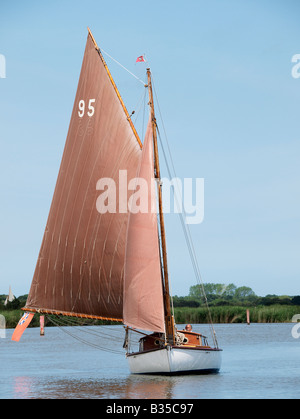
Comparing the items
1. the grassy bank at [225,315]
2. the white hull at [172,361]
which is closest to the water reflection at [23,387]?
the white hull at [172,361]

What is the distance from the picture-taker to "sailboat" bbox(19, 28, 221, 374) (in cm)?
3150

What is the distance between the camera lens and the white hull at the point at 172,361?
30984mm

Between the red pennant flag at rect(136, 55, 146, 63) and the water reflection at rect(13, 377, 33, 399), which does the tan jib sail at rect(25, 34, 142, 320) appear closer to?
the red pennant flag at rect(136, 55, 146, 63)

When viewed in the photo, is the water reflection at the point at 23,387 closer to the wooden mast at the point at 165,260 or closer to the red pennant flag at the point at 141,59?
the wooden mast at the point at 165,260

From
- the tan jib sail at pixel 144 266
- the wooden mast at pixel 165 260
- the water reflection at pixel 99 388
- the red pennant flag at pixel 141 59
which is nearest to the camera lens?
the water reflection at pixel 99 388

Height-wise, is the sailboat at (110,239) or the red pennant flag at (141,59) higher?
the red pennant flag at (141,59)

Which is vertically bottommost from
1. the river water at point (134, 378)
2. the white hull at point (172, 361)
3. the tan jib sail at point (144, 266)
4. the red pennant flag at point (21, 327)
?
the river water at point (134, 378)

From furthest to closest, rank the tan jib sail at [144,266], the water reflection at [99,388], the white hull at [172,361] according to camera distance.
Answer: the tan jib sail at [144,266] < the white hull at [172,361] < the water reflection at [99,388]

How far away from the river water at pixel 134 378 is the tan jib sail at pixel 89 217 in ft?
7.31

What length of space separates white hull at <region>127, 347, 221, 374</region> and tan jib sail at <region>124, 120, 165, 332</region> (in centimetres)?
121
